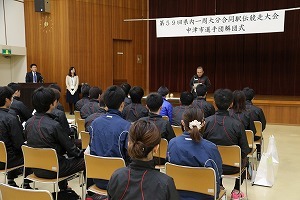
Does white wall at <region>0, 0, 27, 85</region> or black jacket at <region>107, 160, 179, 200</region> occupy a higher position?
white wall at <region>0, 0, 27, 85</region>

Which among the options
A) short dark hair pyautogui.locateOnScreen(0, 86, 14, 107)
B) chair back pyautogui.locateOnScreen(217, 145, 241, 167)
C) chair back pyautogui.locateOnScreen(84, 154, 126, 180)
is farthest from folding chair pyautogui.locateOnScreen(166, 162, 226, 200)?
short dark hair pyautogui.locateOnScreen(0, 86, 14, 107)

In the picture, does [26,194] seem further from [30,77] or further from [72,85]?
[30,77]

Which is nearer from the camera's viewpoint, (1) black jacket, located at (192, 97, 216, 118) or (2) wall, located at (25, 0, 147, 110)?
(1) black jacket, located at (192, 97, 216, 118)

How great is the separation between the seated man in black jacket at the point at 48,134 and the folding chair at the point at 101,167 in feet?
1.31

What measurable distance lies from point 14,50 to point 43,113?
25.3ft

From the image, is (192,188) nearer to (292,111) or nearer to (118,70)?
(292,111)

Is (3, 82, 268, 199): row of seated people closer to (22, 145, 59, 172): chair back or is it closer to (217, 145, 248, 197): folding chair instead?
(22, 145, 59, 172): chair back

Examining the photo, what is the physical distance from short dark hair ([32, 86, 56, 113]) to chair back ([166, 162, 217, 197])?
130 centimetres

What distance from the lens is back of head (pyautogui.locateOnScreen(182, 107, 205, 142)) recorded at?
7.27 feet

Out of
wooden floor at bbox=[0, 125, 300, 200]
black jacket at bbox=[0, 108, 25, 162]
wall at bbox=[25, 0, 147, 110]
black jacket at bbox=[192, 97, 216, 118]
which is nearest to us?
black jacket at bbox=[0, 108, 25, 162]

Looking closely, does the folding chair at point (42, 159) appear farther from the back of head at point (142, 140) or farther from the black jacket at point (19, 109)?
the black jacket at point (19, 109)

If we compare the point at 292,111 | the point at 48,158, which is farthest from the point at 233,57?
the point at 48,158

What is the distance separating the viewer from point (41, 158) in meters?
2.78

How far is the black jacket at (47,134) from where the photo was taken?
2.83 meters
